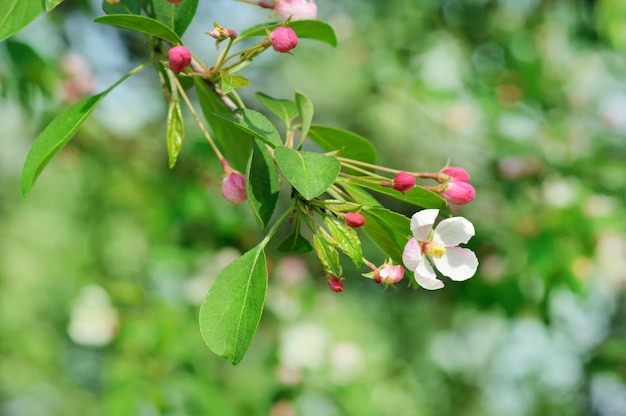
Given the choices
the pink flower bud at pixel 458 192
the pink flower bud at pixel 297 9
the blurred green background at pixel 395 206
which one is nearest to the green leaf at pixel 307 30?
the pink flower bud at pixel 297 9

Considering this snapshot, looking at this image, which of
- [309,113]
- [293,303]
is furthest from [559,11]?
[309,113]

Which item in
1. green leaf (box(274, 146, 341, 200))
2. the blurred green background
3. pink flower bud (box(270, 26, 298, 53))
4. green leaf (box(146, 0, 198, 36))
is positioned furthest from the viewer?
the blurred green background

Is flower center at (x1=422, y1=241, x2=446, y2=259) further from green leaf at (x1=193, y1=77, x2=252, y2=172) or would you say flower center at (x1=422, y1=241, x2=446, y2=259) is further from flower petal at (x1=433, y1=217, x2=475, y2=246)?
green leaf at (x1=193, y1=77, x2=252, y2=172)

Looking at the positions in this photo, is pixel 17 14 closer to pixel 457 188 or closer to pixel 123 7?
pixel 123 7

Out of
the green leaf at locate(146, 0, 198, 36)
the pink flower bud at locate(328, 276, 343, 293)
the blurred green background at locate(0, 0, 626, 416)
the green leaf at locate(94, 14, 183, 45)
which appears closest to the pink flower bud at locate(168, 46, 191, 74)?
the green leaf at locate(94, 14, 183, 45)

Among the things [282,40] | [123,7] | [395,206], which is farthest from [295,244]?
[395,206]

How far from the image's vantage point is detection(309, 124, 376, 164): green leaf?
2.83 ft

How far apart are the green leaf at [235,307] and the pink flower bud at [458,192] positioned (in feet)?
0.68

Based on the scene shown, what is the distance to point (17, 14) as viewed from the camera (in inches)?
28.5

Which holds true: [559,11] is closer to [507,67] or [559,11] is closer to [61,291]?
[507,67]

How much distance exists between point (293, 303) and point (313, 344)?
22 centimetres

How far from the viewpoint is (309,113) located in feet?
2.50

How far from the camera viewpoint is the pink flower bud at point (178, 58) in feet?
2.22

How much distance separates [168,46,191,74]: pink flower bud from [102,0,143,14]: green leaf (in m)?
0.19
